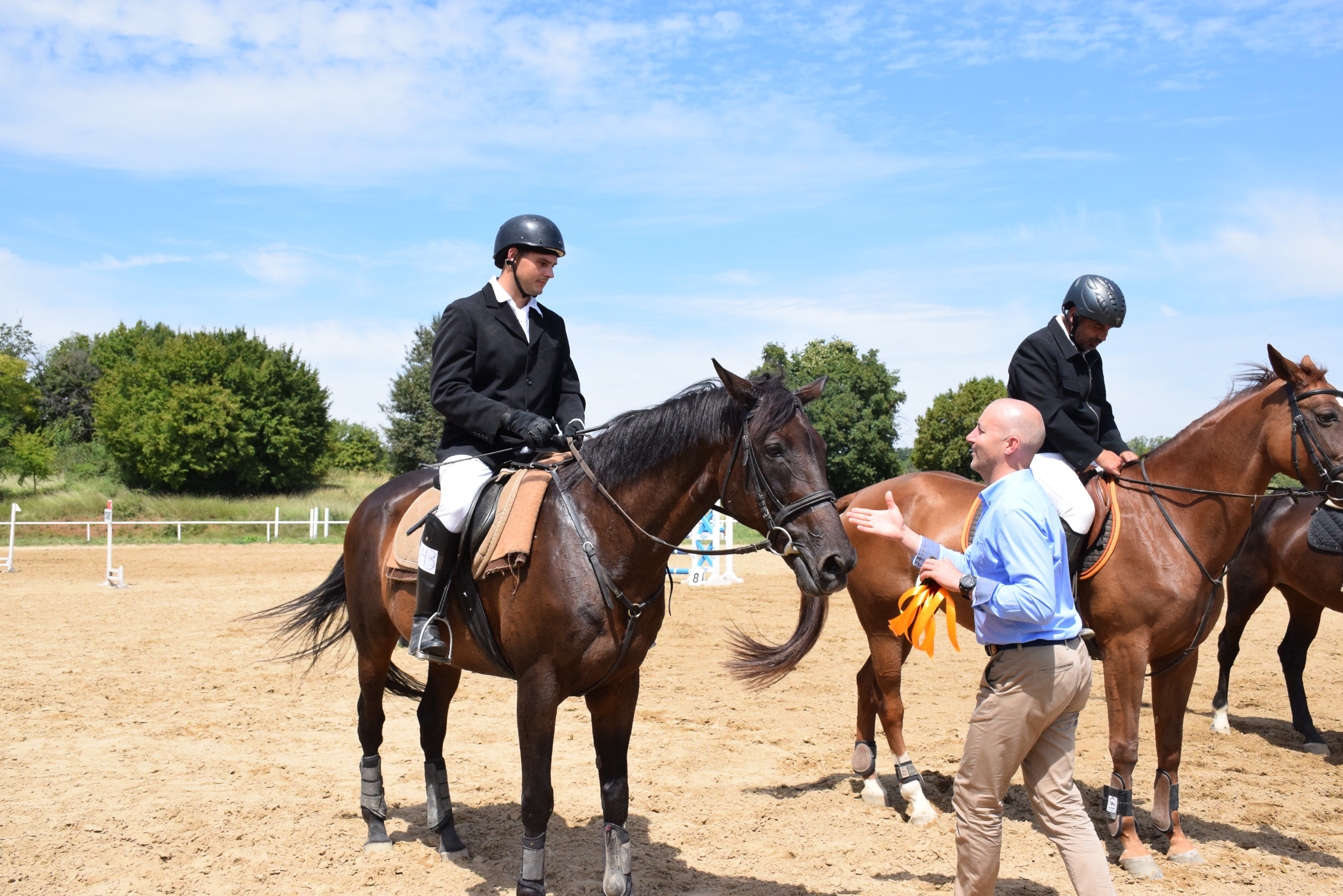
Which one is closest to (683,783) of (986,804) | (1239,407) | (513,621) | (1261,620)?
(513,621)

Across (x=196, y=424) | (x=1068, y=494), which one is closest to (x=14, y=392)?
(x=196, y=424)

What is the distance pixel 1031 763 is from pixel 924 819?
2239mm

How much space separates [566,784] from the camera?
579 centimetres

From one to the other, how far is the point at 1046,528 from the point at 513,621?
2.19m

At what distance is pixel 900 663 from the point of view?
5715mm

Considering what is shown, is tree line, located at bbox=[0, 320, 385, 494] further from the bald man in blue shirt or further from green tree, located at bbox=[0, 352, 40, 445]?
the bald man in blue shirt

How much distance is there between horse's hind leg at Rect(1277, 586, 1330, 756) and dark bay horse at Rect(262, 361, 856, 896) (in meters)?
6.07

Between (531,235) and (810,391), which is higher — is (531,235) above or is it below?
above

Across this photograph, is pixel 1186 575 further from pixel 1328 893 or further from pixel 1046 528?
pixel 1046 528

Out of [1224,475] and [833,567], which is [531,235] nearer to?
[833,567]

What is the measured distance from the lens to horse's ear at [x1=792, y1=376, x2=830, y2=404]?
137 inches

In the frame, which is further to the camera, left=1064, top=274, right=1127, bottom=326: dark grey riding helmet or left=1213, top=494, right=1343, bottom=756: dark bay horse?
left=1213, top=494, right=1343, bottom=756: dark bay horse

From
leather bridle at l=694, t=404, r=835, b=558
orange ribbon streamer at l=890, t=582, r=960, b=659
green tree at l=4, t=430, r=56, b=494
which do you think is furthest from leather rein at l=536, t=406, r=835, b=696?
green tree at l=4, t=430, r=56, b=494

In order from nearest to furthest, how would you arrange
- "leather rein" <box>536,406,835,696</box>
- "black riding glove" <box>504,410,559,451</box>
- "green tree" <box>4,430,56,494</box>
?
"leather rein" <box>536,406,835,696</box> < "black riding glove" <box>504,410,559,451</box> < "green tree" <box>4,430,56,494</box>
